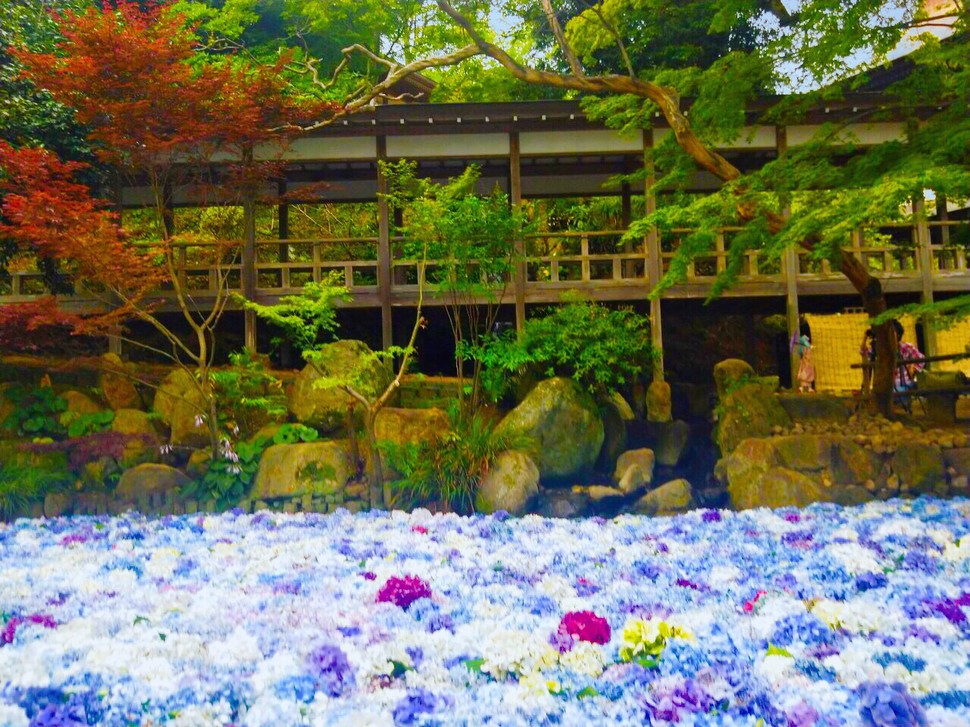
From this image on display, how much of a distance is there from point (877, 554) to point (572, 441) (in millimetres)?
4054

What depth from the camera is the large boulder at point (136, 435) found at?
8211 mm

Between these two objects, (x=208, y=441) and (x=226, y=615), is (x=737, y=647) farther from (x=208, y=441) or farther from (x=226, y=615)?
(x=208, y=441)

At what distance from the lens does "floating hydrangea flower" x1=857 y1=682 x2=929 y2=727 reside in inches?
87.7

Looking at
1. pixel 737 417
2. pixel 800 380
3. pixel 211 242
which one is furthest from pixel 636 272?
pixel 211 242

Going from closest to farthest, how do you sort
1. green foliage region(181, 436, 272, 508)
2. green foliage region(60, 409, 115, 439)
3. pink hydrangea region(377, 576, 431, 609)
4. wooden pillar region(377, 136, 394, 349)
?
pink hydrangea region(377, 576, 431, 609) < green foliage region(181, 436, 272, 508) < green foliage region(60, 409, 115, 439) < wooden pillar region(377, 136, 394, 349)

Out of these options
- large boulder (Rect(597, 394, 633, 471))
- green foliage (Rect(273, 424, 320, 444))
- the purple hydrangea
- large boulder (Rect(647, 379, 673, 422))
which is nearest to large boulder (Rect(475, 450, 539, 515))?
large boulder (Rect(597, 394, 633, 471))

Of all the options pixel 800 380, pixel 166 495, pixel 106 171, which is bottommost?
pixel 166 495

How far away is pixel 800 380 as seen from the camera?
1063 cm

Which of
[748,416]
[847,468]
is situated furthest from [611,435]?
[847,468]

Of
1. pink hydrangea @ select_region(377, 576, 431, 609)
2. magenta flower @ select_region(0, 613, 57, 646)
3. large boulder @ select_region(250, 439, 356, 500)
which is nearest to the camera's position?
magenta flower @ select_region(0, 613, 57, 646)

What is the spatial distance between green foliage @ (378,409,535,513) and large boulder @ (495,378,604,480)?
0.36 metres

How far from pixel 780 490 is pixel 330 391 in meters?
4.54

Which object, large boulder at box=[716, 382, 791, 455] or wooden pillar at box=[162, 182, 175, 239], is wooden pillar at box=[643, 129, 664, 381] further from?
wooden pillar at box=[162, 182, 175, 239]

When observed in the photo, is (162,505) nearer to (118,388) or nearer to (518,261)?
(118,388)
